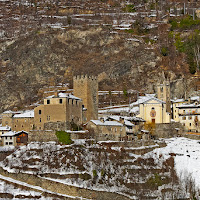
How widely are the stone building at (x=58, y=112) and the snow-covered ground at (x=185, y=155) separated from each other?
45.1 feet

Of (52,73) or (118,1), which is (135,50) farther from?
(118,1)

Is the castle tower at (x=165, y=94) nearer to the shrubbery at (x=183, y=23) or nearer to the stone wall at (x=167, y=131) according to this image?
the stone wall at (x=167, y=131)

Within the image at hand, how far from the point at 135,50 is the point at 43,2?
50.7m

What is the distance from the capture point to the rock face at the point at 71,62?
116 m

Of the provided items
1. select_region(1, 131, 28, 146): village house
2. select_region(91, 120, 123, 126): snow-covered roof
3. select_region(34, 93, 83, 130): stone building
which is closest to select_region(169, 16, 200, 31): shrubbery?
select_region(91, 120, 123, 126): snow-covered roof

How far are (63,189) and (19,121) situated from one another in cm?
1968

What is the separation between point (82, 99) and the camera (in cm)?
8131

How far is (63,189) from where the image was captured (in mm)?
62750

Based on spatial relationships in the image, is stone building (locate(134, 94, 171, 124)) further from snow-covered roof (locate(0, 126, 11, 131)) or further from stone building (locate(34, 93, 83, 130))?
snow-covered roof (locate(0, 126, 11, 131))

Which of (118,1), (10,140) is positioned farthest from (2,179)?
(118,1)

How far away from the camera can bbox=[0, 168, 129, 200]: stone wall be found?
6125cm

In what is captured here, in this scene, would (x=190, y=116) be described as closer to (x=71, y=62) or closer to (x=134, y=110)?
(x=134, y=110)

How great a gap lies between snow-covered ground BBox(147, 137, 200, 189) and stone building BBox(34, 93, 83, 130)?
13.8 meters

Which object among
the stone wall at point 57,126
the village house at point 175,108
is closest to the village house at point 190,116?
the village house at point 175,108
